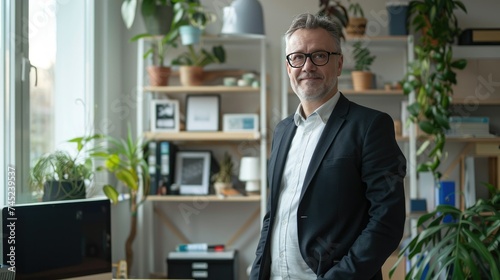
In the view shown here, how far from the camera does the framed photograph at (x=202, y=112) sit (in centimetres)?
445

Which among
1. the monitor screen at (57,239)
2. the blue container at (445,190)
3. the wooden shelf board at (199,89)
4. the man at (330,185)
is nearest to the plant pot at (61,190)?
the monitor screen at (57,239)

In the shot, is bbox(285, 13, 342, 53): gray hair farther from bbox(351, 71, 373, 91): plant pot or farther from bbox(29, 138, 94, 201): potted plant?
bbox(351, 71, 373, 91): plant pot

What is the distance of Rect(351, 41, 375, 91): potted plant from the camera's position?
→ 14.3 feet

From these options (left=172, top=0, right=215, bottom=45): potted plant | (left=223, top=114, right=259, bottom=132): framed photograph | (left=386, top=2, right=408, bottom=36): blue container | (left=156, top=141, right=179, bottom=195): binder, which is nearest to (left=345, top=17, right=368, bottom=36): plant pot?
(left=386, top=2, right=408, bottom=36): blue container

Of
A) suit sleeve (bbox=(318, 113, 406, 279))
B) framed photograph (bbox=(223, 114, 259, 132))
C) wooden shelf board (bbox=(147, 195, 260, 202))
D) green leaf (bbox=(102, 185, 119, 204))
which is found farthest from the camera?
framed photograph (bbox=(223, 114, 259, 132))

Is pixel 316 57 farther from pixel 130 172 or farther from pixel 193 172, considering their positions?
pixel 193 172

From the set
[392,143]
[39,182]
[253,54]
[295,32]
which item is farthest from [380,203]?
[253,54]

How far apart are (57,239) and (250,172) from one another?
83.1 inches

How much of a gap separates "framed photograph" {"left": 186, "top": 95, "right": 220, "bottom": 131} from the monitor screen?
6.44 feet

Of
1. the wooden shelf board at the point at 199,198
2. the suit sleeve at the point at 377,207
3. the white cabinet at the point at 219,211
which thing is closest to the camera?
the suit sleeve at the point at 377,207

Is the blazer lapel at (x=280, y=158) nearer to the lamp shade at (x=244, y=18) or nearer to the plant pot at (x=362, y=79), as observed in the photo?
the lamp shade at (x=244, y=18)

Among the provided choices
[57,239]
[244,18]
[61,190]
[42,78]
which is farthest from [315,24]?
[244,18]

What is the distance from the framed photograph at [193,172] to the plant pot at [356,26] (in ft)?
4.14

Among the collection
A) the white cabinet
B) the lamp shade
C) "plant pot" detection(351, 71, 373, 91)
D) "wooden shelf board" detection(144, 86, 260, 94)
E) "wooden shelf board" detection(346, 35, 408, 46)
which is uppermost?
the lamp shade
